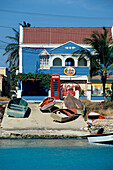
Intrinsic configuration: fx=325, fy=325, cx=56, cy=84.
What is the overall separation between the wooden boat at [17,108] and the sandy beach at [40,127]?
1.85ft

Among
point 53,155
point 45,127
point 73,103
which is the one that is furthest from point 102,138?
point 73,103

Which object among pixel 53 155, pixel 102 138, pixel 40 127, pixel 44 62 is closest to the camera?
pixel 53 155

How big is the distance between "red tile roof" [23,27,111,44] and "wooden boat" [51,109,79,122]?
1419 centimetres

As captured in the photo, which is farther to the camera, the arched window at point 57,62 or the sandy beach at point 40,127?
the arched window at point 57,62

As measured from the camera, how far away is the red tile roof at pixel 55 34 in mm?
46781

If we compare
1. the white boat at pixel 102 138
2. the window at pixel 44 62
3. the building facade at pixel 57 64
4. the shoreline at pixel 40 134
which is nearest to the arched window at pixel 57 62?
the building facade at pixel 57 64

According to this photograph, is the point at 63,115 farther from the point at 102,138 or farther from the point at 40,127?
the point at 102,138

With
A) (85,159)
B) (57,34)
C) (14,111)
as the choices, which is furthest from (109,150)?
(57,34)

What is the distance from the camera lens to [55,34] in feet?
157

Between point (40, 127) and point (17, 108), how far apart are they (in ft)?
13.8

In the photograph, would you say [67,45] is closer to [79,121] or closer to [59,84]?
[59,84]

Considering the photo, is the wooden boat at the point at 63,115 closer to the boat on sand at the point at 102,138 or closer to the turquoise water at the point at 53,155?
the turquoise water at the point at 53,155

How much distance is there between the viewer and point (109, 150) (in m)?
25.6

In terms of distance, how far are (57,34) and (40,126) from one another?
19.1m
